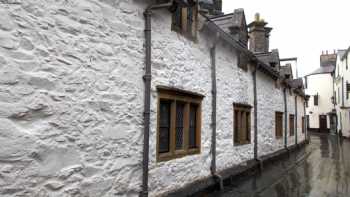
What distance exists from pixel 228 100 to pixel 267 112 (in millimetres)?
4761

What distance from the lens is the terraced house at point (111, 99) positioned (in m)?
3.33

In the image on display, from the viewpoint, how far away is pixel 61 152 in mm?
3752

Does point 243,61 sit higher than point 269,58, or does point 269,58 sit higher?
point 269,58

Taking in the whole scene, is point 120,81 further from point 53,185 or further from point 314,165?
point 314,165

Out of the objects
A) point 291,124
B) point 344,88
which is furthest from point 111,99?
point 344,88

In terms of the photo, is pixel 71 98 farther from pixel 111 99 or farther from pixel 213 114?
pixel 213 114

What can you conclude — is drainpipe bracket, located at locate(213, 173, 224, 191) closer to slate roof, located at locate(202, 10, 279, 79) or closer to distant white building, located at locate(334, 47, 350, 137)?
slate roof, located at locate(202, 10, 279, 79)

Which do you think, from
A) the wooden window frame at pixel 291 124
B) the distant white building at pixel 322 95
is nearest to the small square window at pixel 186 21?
the wooden window frame at pixel 291 124

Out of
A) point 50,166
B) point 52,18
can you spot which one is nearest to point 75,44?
point 52,18

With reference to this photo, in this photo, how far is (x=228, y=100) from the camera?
881cm

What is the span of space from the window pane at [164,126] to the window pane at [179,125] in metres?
0.37

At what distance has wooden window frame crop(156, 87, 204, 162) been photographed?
575cm

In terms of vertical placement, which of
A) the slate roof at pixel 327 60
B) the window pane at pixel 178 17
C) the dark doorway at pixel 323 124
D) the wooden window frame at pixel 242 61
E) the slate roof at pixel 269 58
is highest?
the slate roof at pixel 327 60

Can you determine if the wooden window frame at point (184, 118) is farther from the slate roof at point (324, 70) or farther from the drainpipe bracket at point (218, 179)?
the slate roof at point (324, 70)
